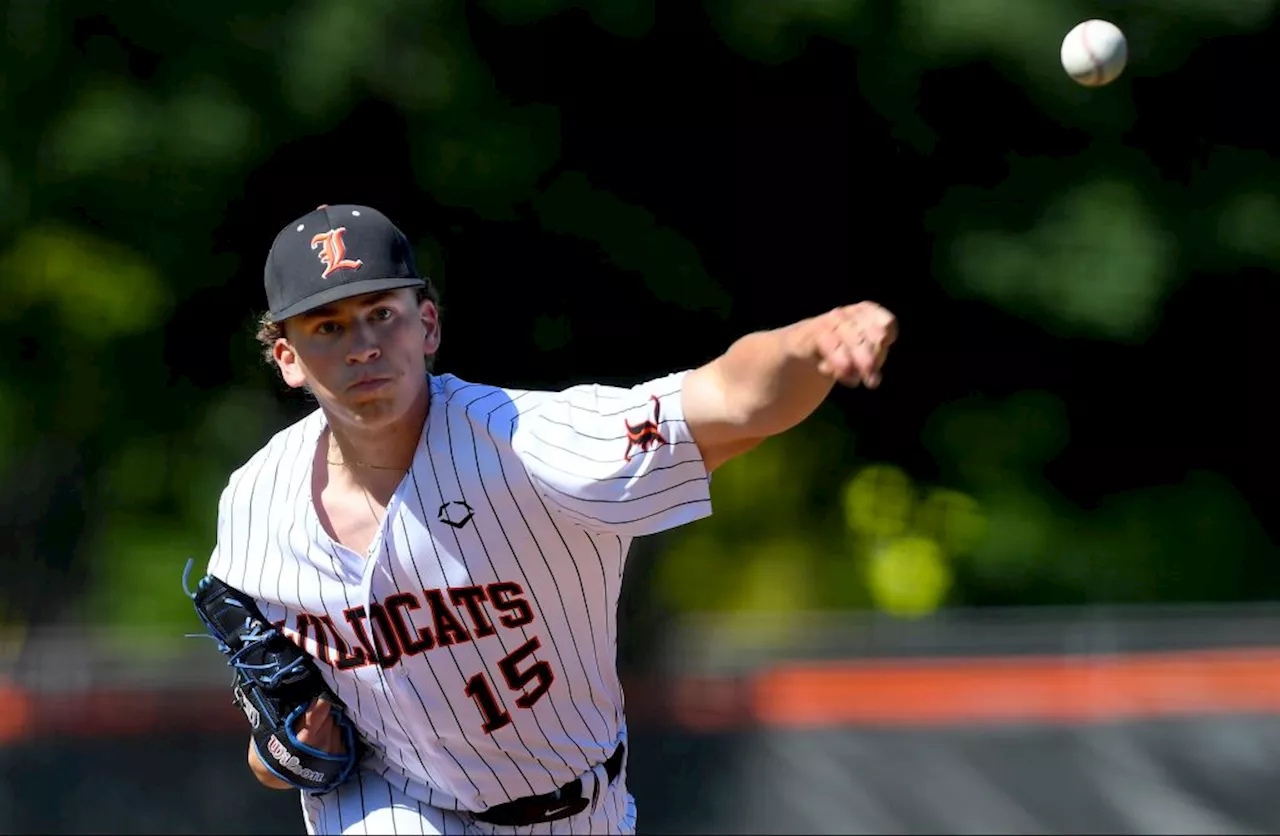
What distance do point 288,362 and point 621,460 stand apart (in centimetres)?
72

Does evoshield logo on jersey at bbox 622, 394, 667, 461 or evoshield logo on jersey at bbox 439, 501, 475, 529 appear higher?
evoshield logo on jersey at bbox 622, 394, 667, 461

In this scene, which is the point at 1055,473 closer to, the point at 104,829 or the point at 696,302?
the point at 696,302

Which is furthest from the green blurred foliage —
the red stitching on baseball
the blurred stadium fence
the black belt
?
the black belt

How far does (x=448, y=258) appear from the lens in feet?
21.9

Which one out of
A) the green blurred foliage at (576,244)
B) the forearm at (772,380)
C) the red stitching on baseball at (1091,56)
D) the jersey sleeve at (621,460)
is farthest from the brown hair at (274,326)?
the green blurred foliage at (576,244)

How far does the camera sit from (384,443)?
282 cm

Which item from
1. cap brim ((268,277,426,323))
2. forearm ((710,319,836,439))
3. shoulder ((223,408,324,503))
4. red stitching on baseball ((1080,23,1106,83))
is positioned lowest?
forearm ((710,319,836,439))

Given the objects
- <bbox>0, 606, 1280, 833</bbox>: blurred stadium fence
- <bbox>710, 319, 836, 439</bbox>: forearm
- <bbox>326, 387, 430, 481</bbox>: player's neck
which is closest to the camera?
<bbox>710, 319, 836, 439</bbox>: forearm

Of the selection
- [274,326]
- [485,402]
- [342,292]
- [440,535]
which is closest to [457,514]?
[440,535]

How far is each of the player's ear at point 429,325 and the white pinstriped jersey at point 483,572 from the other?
64 mm

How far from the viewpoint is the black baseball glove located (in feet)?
9.61

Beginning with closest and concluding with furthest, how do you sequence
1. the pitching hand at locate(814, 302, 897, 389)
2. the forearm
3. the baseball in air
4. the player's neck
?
the pitching hand at locate(814, 302, 897, 389) < the forearm < the player's neck < the baseball in air

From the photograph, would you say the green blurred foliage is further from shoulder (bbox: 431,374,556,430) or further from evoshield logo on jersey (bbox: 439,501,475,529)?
evoshield logo on jersey (bbox: 439,501,475,529)

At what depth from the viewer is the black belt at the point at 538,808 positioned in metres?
2.99
